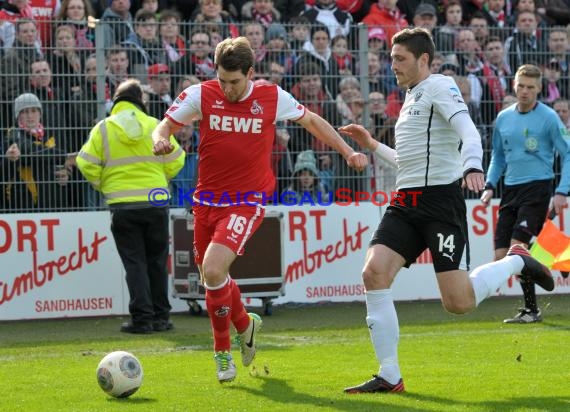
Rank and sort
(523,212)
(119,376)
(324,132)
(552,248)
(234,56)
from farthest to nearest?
(552,248) < (523,212) < (324,132) < (234,56) < (119,376)

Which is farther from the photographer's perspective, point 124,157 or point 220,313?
point 124,157

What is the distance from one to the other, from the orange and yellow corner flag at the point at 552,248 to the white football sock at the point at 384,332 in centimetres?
541

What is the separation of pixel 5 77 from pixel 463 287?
7.26 metres

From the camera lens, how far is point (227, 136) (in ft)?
28.0

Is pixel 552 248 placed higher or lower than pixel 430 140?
lower

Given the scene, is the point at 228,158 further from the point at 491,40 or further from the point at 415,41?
the point at 491,40

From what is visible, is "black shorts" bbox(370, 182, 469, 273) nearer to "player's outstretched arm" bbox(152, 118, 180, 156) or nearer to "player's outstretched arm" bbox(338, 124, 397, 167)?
"player's outstretched arm" bbox(338, 124, 397, 167)

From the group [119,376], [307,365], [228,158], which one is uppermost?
[228,158]

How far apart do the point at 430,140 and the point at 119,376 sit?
257cm

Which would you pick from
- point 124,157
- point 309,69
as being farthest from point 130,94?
point 309,69

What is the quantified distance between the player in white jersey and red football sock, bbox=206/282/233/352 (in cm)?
107

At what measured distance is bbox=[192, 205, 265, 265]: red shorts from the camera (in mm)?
8359

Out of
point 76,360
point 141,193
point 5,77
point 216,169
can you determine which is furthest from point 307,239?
point 216,169

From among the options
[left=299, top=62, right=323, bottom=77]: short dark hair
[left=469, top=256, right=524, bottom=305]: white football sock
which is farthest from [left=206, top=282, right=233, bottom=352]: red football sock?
[left=299, top=62, right=323, bottom=77]: short dark hair
